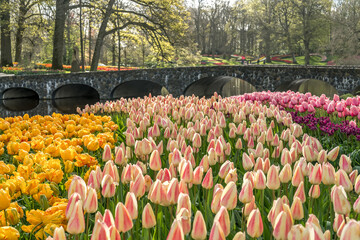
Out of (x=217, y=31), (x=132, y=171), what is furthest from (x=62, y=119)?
(x=217, y=31)

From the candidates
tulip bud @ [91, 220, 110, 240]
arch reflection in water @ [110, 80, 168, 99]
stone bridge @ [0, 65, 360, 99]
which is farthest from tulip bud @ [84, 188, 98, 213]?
arch reflection in water @ [110, 80, 168, 99]

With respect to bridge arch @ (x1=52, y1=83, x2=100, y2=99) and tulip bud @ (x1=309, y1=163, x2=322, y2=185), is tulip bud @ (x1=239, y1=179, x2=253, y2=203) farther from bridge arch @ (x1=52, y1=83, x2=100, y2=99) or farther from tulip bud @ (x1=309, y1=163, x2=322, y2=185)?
bridge arch @ (x1=52, y1=83, x2=100, y2=99)

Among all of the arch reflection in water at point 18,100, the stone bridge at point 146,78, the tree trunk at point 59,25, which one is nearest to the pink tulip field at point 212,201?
the stone bridge at point 146,78

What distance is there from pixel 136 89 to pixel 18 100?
9928 mm

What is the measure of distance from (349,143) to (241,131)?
7.91ft

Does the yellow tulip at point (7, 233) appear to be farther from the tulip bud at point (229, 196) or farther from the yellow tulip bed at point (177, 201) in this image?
the tulip bud at point (229, 196)

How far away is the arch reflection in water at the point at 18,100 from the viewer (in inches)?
960

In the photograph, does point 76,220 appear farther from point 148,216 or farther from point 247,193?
point 247,193

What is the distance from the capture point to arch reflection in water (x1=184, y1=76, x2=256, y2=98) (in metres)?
30.4

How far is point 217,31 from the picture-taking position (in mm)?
65438

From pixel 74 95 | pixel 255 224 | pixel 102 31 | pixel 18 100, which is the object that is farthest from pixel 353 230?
pixel 74 95

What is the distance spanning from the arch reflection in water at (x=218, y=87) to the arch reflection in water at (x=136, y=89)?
3.31 metres

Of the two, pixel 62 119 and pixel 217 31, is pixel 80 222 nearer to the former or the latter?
pixel 62 119

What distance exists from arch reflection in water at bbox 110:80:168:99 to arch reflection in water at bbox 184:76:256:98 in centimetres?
331
